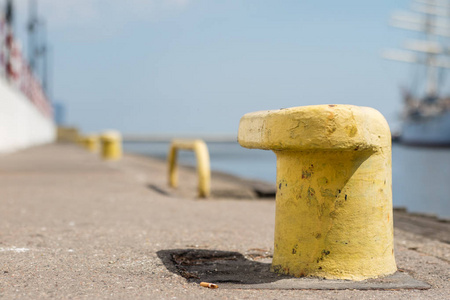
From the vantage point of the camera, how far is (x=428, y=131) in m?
82.9

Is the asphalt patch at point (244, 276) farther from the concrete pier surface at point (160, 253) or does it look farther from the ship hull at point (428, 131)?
the ship hull at point (428, 131)

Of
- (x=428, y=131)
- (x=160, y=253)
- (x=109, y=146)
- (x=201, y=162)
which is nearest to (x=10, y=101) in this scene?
(x=109, y=146)

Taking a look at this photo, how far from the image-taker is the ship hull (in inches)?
3027

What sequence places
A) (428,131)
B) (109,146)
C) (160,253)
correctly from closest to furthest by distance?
(160,253)
(109,146)
(428,131)

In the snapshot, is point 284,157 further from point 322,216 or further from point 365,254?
point 365,254

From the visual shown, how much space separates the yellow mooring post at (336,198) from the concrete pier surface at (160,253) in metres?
0.14

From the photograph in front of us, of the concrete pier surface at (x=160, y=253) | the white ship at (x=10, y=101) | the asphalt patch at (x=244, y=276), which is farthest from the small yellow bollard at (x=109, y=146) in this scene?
the asphalt patch at (x=244, y=276)

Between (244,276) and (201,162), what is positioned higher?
(201,162)

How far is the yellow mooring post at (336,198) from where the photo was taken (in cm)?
304

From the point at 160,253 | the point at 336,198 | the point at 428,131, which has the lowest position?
the point at 428,131

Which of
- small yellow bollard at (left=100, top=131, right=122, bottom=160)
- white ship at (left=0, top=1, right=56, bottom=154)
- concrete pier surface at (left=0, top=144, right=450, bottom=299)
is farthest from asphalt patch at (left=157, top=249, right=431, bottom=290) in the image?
white ship at (left=0, top=1, right=56, bottom=154)

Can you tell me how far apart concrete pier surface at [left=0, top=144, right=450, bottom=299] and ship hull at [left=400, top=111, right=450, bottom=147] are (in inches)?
2968

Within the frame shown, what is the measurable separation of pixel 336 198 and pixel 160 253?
4.61 feet

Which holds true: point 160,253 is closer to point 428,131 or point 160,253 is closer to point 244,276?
point 244,276
